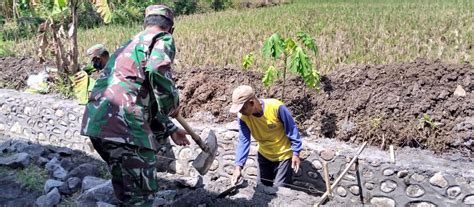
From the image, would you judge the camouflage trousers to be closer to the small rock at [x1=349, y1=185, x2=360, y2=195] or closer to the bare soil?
the small rock at [x1=349, y1=185, x2=360, y2=195]

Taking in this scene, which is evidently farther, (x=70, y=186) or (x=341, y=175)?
(x=70, y=186)

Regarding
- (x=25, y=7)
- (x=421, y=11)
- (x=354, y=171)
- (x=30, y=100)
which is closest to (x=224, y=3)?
(x=25, y=7)

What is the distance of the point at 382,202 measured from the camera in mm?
4316

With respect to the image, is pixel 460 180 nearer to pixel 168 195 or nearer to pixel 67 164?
pixel 168 195

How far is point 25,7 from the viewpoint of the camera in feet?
49.3

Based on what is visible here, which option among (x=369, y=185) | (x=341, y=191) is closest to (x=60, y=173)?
(x=341, y=191)

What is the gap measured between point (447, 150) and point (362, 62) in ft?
8.34

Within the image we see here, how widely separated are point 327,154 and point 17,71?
5817mm

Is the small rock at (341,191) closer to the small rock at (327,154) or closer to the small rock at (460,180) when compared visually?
the small rock at (327,154)

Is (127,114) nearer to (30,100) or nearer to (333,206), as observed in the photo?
(333,206)

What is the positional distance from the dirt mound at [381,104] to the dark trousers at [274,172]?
686mm

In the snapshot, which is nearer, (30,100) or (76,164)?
(76,164)

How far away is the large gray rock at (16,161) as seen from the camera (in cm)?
555

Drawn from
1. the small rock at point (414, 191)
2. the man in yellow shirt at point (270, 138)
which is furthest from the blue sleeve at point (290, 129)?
the small rock at point (414, 191)
